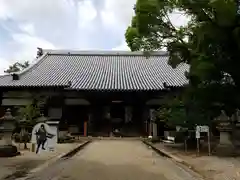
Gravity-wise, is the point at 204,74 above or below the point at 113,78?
below

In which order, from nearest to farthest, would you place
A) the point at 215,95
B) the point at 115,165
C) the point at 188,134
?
the point at 115,165 → the point at 215,95 → the point at 188,134

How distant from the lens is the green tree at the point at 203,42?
40.1 feet

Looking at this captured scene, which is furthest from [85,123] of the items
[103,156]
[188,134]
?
[103,156]

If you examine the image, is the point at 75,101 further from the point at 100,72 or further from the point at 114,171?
the point at 114,171

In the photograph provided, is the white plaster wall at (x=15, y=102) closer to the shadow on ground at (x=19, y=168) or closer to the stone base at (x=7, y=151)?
the stone base at (x=7, y=151)

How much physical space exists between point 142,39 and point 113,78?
15.9 metres

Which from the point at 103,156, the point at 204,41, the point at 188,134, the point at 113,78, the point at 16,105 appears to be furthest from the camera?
the point at 113,78

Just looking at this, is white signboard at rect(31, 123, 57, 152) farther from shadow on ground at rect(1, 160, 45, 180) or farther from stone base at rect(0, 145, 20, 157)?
shadow on ground at rect(1, 160, 45, 180)

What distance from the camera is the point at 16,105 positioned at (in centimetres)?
3089

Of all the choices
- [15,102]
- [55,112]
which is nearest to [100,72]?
[55,112]

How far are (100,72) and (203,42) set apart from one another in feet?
76.6

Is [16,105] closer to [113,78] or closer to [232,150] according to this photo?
[113,78]

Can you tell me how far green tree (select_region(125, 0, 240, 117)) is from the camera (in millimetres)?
12219

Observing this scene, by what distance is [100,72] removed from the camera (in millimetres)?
36031
